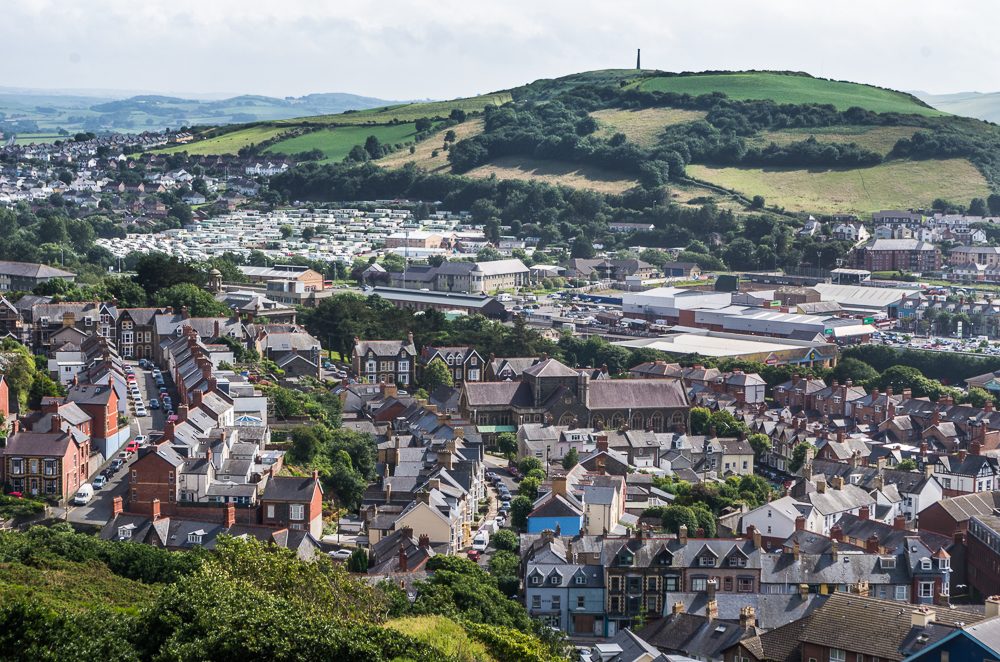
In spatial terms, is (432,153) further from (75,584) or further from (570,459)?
(75,584)

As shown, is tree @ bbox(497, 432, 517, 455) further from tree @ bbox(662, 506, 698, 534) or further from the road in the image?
the road

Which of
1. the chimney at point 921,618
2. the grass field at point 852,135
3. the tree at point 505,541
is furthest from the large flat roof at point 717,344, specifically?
the grass field at point 852,135

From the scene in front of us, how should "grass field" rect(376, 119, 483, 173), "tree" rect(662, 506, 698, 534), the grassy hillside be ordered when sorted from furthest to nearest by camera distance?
the grassy hillside
"grass field" rect(376, 119, 483, 173)
"tree" rect(662, 506, 698, 534)

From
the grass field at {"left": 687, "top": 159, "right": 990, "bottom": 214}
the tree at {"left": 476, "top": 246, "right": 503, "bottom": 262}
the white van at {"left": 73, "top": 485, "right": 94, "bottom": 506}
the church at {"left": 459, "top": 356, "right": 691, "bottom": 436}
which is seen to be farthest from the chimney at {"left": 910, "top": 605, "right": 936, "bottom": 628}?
the grass field at {"left": 687, "top": 159, "right": 990, "bottom": 214}

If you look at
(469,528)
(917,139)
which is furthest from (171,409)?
(917,139)

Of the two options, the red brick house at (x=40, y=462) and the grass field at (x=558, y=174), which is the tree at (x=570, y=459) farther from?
the grass field at (x=558, y=174)

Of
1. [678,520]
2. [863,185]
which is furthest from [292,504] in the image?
[863,185]
